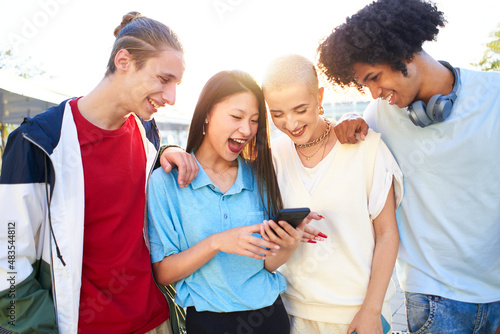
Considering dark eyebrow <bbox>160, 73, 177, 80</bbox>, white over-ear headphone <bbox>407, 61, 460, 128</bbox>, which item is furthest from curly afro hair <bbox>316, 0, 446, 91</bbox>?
dark eyebrow <bbox>160, 73, 177, 80</bbox>

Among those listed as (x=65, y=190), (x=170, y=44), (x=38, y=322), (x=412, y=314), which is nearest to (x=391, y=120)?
(x=412, y=314)

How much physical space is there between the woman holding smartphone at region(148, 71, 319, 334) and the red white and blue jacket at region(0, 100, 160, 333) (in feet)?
1.30

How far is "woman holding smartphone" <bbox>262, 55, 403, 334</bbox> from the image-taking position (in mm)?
2078

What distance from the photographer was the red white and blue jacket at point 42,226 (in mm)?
1686

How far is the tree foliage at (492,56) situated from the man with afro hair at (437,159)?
13024mm

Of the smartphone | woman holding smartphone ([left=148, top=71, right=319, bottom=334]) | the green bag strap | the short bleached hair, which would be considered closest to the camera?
the smartphone

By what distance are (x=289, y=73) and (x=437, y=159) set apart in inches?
38.3

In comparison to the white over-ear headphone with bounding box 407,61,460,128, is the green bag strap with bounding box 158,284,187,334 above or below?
below

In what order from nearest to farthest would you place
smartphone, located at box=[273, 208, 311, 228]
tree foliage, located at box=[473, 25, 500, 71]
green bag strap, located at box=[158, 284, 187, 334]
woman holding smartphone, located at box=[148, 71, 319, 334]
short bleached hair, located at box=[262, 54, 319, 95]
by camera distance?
1. smartphone, located at box=[273, 208, 311, 228]
2. woman holding smartphone, located at box=[148, 71, 319, 334]
3. short bleached hair, located at box=[262, 54, 319, 95]
4. green bag strap, located at box=[158, 284, 187, 334]
5. tree foliage, located at box=[473, 25, 500, 71]

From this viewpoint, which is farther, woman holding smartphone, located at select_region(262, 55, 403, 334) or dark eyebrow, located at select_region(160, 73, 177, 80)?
dark eyebrow, located at select_region(160, 73, 177, 80)

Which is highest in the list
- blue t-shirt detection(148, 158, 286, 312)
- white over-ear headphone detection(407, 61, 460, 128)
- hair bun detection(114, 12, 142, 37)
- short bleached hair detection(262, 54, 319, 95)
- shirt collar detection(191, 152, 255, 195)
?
hair bun detection(114, 12, 142, 37)

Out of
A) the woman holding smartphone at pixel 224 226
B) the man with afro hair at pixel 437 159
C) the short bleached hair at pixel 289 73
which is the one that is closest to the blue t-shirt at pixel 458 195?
the man with afro hair at pixel 437 159

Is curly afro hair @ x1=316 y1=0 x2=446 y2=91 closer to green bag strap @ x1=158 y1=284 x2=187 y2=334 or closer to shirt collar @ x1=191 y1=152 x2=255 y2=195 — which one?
shirt collar @ x1=191 y1=152 x2=255 y2=195

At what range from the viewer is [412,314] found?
2.25 metres
